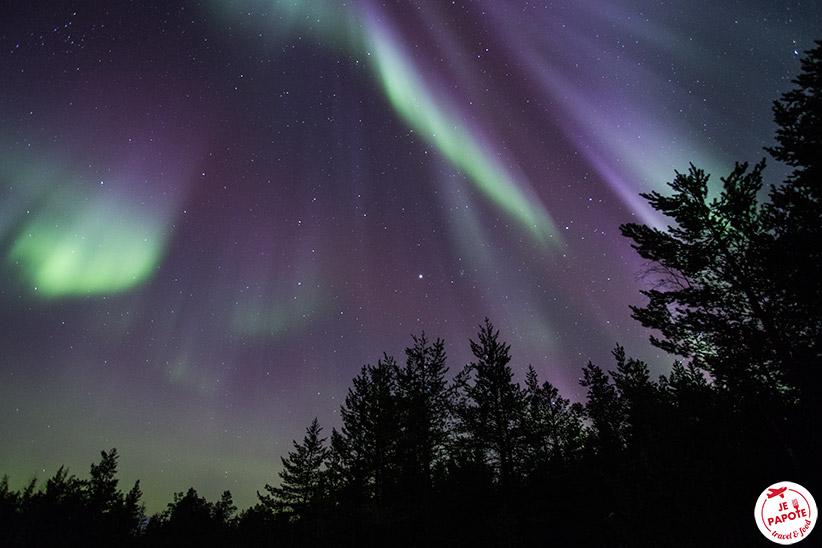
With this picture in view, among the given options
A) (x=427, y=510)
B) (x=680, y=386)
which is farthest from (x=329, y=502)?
(x=680, y=386)

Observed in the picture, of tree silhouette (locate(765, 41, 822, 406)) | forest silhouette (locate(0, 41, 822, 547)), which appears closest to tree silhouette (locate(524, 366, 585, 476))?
forest silhouette (locate(0, 41, 822, 547))

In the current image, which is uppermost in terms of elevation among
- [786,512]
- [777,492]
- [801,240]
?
[801,240]

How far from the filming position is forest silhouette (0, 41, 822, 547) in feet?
36.0

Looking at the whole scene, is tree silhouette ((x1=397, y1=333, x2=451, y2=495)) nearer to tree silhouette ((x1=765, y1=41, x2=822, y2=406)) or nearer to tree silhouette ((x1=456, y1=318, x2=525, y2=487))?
tree silhouette ((x1=456, y1=318, x2=525, y2=487))

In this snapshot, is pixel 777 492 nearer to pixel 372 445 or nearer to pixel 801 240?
pixel 801 240

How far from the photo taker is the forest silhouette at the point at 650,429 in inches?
432

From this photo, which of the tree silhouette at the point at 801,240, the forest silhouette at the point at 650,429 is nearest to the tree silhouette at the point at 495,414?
the forest silhouette at the point at 650,429

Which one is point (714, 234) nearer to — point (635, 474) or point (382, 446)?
point (635, 474)

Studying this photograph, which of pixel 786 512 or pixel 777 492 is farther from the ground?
pixel 777 492

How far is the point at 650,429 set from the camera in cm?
1245

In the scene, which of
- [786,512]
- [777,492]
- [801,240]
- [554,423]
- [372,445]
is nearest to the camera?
[786,512]

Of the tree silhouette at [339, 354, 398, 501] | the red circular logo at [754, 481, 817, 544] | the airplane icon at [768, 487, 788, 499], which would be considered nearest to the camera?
the red circular logo at [754, 481, 817, 544]

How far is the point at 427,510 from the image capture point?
20.9 metres

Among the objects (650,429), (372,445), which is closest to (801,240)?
(650,429)
